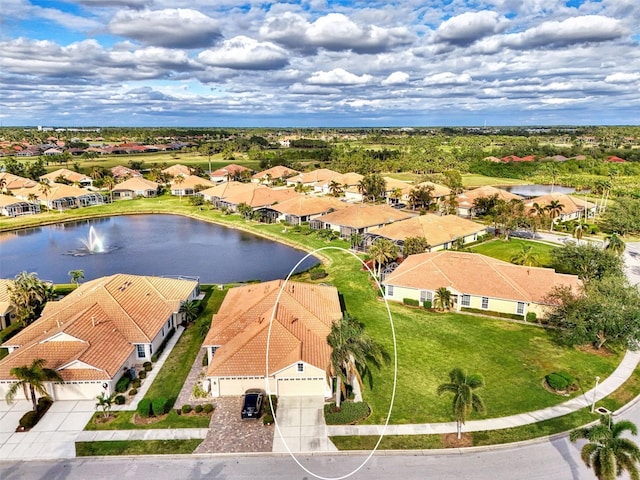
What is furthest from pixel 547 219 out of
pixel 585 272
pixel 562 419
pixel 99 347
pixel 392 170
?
pixel 392 170

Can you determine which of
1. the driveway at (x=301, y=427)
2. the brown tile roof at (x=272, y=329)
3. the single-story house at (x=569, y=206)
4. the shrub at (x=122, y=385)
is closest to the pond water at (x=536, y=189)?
the single-story house at (x=569, y=206)

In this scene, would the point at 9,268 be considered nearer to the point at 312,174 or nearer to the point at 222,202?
the point at 222,202

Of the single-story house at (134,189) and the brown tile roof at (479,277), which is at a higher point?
the single-story house at (134,189)

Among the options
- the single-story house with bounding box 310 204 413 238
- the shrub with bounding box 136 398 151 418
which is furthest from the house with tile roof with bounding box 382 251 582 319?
the shrub with bounding box 136 398 151 418

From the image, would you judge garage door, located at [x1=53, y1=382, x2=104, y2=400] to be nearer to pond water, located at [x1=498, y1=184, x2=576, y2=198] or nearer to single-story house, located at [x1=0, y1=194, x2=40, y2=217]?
single-story house, located at [x1=0, y1=194, x2=40, y2=217]

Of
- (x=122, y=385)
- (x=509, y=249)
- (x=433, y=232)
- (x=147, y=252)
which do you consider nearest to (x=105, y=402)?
(x=122, y=385)

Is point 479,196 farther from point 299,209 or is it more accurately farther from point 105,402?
point 105,402

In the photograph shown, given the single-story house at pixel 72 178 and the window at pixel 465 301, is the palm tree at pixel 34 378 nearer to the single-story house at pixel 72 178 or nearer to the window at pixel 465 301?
the window at pixel 465 301

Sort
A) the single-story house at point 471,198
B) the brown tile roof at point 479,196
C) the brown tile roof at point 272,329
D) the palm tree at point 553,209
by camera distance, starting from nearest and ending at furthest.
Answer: the brown tile roof at point 272,329, the palm tree at point 553,209, the single-story house at point 471,198, the brown tile roof at point 479,196
